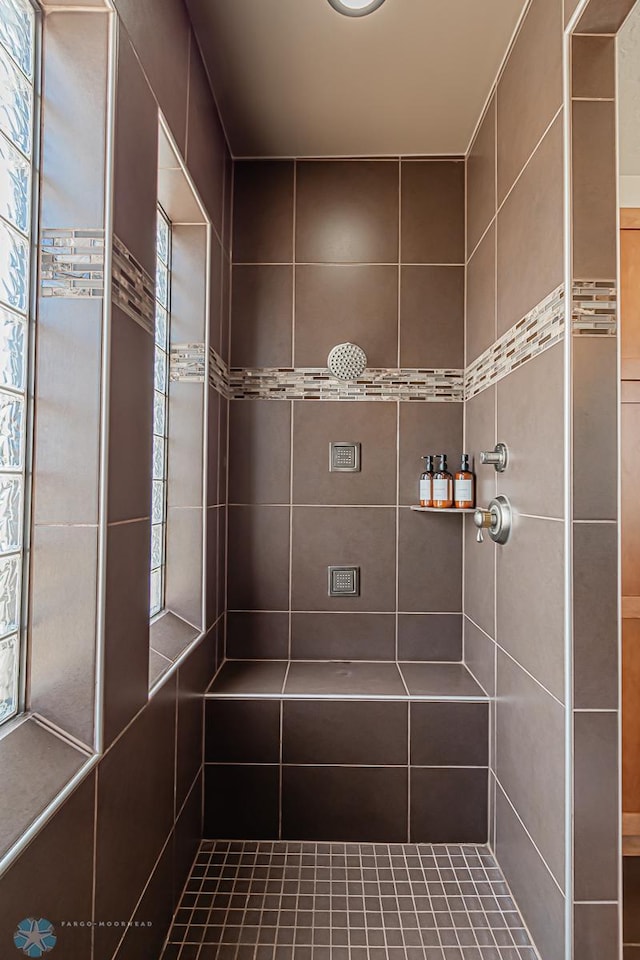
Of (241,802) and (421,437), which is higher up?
(421,437)

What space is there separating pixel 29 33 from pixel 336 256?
1.37 meters

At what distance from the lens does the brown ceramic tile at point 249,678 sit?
1.86 meters

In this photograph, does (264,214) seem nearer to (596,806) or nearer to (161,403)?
(161,403)

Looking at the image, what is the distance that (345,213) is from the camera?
222cm

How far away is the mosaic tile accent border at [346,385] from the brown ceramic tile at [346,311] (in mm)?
54

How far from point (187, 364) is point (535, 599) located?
127 centimetres

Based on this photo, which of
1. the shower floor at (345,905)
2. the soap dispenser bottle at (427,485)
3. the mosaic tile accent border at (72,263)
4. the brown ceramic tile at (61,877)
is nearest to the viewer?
the brown ceramic tile at (61,877)

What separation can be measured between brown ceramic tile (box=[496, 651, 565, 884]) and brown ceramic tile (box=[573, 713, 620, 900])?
0.13 ft

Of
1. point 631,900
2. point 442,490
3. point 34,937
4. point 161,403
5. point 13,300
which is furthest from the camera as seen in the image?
point 442,490

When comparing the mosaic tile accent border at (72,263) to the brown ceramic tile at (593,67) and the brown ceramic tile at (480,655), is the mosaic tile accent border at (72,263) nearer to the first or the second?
the brown ceramic tile at (593,67)

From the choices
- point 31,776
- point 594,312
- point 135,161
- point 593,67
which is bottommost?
point 31,776

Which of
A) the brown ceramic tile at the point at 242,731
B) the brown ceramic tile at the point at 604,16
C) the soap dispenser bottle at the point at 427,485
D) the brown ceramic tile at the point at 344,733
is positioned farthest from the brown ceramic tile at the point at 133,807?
the brown ceramic tile at the point at 604,16

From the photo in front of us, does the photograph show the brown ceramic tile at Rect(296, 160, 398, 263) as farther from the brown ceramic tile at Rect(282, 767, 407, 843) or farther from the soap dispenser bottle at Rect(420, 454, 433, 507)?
the brown ceramic tile at Rect(282, 767, 407, 843)

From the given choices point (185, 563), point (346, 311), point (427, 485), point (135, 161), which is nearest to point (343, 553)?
point (427, 485)
